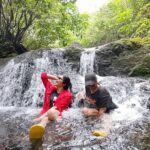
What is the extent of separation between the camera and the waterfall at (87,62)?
11.2 m

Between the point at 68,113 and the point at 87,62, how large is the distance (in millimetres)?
5472

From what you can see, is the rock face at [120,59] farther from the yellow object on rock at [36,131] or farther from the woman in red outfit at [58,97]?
the yellow object on rock at [36,131]

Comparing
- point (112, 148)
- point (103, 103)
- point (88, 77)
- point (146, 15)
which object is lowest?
point (112, 148)

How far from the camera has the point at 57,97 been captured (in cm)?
537

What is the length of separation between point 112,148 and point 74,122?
170 centimetres

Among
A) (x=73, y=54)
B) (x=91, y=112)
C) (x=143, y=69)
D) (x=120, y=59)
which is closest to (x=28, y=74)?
(x=73, y=54)

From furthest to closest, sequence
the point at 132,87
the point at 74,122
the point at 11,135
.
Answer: the point at 132,87, the point at 74,122, the point at 11,135

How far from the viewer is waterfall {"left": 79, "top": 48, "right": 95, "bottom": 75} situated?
11.2m

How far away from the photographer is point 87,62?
11.4m

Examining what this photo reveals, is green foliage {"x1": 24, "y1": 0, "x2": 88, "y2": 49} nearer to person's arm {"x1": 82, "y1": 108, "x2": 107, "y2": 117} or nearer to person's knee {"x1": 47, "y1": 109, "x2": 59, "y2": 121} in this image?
person's arm {"x1": 82, "y1": 108, "x2": 107, "y2": 117}

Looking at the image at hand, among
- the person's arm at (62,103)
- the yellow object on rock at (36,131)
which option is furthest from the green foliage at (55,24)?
the yellow object on rock at (36,131)

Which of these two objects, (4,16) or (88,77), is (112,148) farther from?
(4,16)

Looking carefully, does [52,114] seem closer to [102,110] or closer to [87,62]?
[102,110]

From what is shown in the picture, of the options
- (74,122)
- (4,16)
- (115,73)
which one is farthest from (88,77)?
(4,16)
